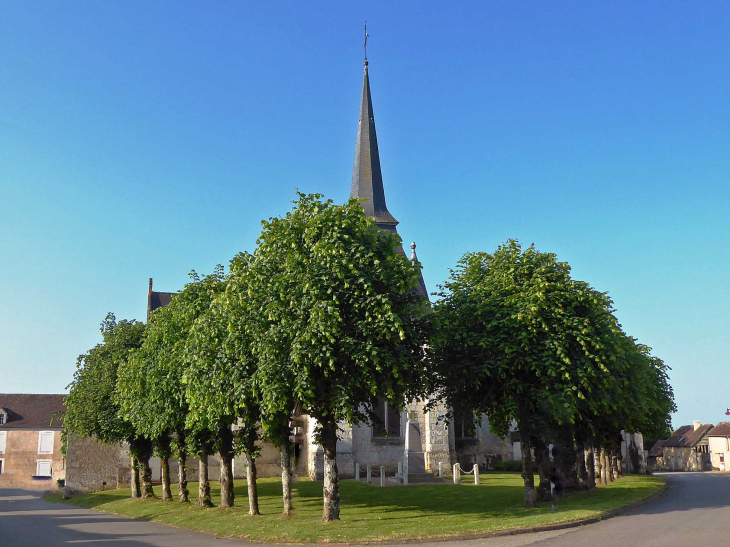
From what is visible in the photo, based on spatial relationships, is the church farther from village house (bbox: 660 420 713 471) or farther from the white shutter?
village house (bbox: 660 420 713 471)

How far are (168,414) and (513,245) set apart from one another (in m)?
15.5

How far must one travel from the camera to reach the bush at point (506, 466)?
4272 centimetres

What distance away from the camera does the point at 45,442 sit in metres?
65.8

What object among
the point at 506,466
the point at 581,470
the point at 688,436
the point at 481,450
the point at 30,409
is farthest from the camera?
the point at 688,436

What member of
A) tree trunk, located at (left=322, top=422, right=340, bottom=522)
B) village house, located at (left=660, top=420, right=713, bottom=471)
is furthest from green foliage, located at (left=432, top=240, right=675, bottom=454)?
village house, located at (left=660, top=420, right=713, bottom=471)

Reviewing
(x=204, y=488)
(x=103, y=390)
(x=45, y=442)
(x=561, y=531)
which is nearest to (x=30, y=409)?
(x=45, y=442)

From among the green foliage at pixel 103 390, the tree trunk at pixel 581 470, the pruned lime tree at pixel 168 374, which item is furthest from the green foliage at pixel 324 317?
the green foliage at pixel 103 390

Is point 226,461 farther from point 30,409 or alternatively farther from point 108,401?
point 30,409

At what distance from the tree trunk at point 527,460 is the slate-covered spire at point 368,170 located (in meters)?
23.6

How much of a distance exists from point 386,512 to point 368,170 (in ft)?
91.6

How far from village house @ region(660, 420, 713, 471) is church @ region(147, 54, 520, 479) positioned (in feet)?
184

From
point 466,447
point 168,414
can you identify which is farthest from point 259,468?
point 168,414

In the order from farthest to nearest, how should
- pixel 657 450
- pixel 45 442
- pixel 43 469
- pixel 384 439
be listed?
pixel 657 450 < pixel 45 442 < pixel 43 469 < pixel 384 439

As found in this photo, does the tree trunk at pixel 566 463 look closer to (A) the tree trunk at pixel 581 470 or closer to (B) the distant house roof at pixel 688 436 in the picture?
(A) the tree trunk at pixel 581 470
